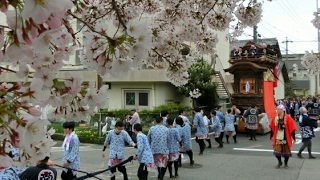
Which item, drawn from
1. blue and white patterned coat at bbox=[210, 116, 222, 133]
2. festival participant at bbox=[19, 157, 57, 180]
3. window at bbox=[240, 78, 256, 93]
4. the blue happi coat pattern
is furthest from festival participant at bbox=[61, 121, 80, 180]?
window at bbox=[240, 78, 256, 93]

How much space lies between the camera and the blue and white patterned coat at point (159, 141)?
8328 mm

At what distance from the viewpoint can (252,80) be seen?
668 inches

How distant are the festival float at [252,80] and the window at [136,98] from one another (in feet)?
16.1

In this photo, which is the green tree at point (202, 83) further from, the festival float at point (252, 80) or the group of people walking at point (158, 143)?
the group of people walking at point (158, 143)

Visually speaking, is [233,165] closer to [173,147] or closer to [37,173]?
[173,147]

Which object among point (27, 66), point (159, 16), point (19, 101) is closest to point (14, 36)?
point (19, 101)

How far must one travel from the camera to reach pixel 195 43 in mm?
4547

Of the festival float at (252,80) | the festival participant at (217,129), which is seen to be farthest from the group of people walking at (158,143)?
the festival float at (252,80)

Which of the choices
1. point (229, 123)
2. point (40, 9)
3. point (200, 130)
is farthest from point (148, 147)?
point (229, 123)

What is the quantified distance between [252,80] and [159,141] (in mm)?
9768

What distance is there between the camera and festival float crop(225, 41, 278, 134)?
16719 mm

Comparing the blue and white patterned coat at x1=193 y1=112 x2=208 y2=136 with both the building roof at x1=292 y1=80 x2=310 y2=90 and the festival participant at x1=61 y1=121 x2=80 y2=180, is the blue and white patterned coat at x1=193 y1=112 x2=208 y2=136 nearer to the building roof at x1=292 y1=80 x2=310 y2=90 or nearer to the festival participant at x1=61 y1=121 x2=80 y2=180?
the festival participant at x1=61 y1=121 x2=80 y2=180

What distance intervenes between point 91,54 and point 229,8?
2.68 m

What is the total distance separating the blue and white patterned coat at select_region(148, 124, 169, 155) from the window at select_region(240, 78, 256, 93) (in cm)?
948
